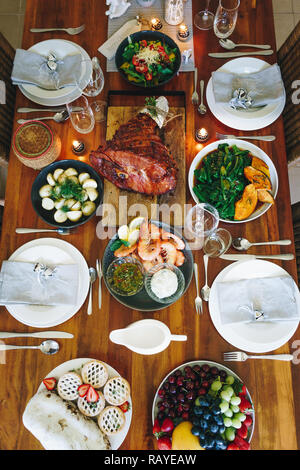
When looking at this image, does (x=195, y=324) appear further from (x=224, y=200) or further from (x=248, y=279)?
(x=224, y=200)

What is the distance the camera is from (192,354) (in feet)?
4.85

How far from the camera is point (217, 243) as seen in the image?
1603mm

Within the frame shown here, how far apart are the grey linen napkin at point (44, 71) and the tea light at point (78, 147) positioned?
312 millimetres

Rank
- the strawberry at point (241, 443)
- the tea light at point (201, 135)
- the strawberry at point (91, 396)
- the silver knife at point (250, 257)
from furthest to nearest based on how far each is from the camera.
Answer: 1. the tea light at point (201, 135)
2. the silver knife at point (250, 257)
3. the strawberry at point (91, 396)
4. the strawberry at point (241, 443)

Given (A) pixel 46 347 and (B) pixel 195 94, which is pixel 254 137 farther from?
(A) pixel 46 347

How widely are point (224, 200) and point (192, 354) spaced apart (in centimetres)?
74

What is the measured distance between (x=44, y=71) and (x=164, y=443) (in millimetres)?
1903

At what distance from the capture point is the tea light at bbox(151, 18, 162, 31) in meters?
1.86

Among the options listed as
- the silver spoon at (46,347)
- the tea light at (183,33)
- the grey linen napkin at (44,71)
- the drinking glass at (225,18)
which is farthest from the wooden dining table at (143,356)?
the drinking glass at (225,18)

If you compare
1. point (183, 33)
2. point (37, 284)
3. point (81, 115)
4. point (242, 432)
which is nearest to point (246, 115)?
point (183, 33)

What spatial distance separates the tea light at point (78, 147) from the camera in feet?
5.64

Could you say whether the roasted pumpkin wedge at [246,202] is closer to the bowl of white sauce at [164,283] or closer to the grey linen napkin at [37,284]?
the bowl of white sauce at [164,283]

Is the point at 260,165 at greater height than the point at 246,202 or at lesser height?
greater

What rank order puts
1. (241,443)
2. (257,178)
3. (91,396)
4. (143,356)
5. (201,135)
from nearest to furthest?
(241,443), (91,396), (143,356), (257,178), (201,135)
